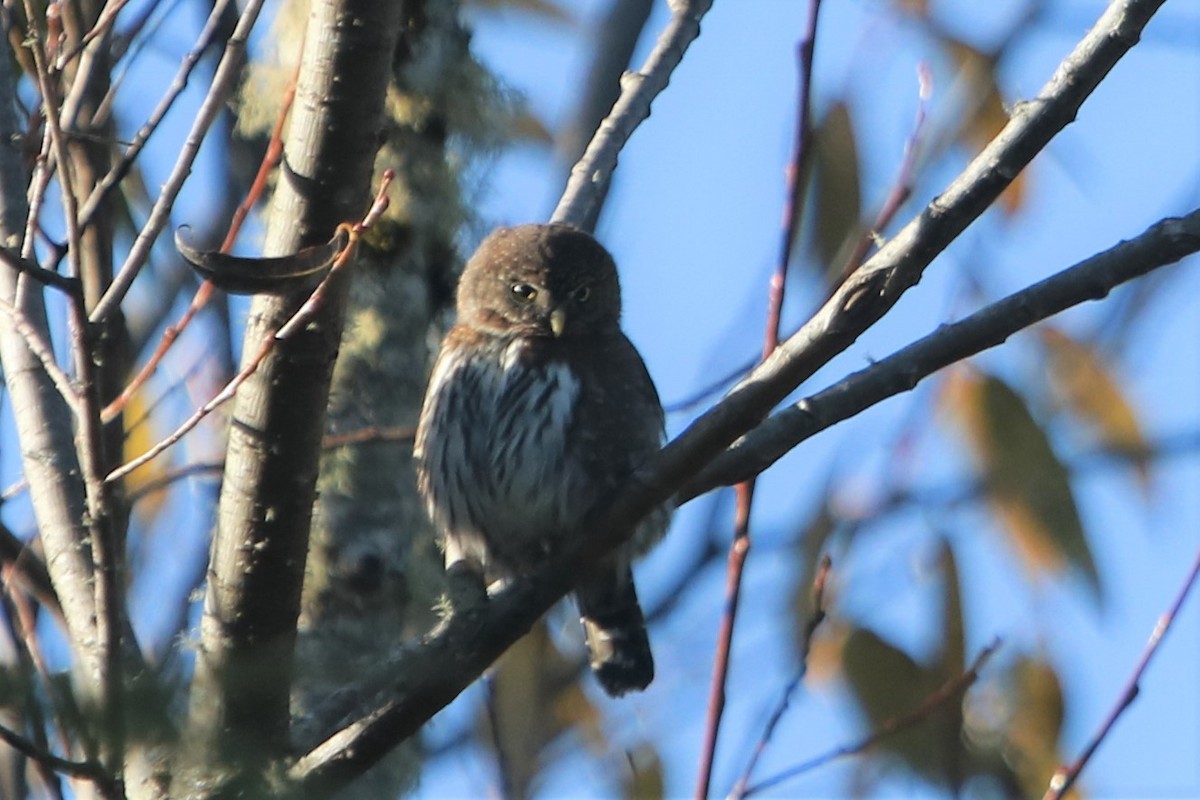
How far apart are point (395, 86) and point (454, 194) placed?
11.9 inches

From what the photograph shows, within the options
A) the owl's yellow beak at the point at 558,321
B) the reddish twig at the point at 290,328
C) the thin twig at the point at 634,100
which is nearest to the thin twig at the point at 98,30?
the reddish twig at the point at 290,328

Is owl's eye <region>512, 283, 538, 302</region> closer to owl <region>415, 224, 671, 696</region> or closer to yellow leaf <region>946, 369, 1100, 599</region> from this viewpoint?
owl <region>415, 224, 671, 696</region>

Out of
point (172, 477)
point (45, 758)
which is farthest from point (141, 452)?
point (45, 758)

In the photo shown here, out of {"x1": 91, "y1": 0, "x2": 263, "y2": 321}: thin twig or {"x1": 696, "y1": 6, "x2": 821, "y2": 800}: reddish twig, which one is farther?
{"x1": 696, "y1": 6, "x2": 821, "y2": 800}: reddish twig

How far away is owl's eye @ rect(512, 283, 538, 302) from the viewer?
4309 millimetres

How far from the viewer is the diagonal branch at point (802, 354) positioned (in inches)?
92.0

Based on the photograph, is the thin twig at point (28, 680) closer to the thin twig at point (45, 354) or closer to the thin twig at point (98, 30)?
A: the thin twig at point (45, 354)

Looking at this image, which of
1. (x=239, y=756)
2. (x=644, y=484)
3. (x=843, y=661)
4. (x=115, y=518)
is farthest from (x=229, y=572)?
(x=843, y=661)

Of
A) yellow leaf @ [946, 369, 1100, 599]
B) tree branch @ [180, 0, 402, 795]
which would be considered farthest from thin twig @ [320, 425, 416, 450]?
yellow leaf @ [946, 369, 1100, 599]

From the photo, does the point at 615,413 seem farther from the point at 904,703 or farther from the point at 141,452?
the point at 141,452

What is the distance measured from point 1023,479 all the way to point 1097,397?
44 centimetres

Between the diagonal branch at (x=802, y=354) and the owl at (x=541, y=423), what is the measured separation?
105 centimetres

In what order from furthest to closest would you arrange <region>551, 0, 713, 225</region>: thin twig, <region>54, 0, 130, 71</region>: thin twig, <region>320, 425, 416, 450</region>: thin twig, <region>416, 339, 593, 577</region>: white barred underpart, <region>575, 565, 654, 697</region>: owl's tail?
1. <region>575, 565, 654, 697</region>: owl's tail
2. <region>416, 339, 593, 577</region>: white barred underpart
3. <region>551, 0, 713, 225</region>: thin twig
4. <region>320, 425, 416, 450</region>: thin twig
5. <region>54, 0, 130, 71</region>: thin twig

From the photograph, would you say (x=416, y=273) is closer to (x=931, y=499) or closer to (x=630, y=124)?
(x=630, y=124)
